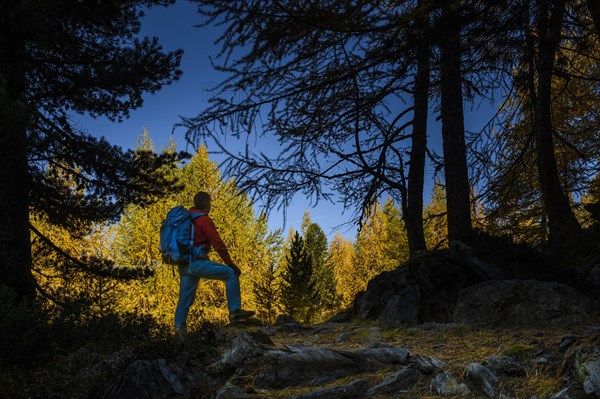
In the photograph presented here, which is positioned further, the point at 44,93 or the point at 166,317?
the point at 166,317

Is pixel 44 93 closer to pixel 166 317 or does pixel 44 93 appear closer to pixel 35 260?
pixel 35 260

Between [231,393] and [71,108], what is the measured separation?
8411 mm

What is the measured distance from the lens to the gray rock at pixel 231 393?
3.47 m

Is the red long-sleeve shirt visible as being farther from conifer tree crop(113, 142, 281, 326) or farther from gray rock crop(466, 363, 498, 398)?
conifer tree crop(113, 142, 281, 326)

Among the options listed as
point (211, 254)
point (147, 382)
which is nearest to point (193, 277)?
point (147, 382)

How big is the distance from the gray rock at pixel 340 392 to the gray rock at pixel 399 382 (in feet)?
0.25

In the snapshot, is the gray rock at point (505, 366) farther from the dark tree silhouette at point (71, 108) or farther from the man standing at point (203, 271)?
the dark tree silhouette at point (71, 108)

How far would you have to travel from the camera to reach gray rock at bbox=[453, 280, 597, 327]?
527 cm

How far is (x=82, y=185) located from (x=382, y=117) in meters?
6.64

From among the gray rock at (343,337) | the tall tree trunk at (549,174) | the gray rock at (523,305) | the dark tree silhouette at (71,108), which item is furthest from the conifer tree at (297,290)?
the gray rock at (523,305)

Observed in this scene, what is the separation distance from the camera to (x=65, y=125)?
9484 mm

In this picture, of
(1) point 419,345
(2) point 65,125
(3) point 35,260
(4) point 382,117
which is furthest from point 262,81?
(3) point 35,260

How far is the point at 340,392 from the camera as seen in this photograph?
3.26m

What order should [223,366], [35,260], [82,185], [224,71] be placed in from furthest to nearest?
1. [35,260]
2. [82,185]
3. [224,71]
4. [223,366]
